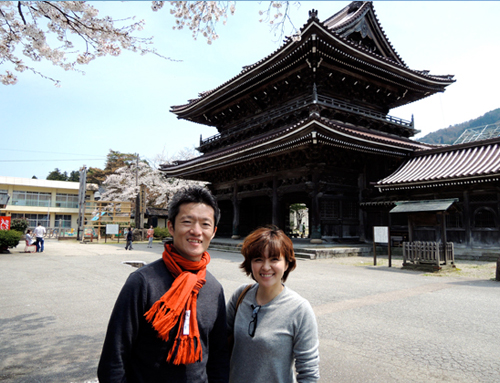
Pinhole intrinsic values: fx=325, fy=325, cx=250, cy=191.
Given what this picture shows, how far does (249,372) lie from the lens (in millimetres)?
1903

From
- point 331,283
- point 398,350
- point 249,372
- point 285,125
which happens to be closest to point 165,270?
point 249,372

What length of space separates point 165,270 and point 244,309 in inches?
22.9

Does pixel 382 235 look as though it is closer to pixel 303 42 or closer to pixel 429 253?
pixel 429 253

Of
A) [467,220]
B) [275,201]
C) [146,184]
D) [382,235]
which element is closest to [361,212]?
[275,201]

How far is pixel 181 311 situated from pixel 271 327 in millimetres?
548

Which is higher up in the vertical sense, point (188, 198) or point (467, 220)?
point (467, 220)

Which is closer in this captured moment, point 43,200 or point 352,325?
point 352,325

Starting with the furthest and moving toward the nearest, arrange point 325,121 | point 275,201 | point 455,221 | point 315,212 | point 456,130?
point 456,130 < point 275,201 < point 315,212 < point 455,221 < point 325,121

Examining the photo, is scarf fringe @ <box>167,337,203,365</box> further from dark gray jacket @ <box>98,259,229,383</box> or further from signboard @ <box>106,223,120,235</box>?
signboard @ <box>106,223,120,235</box>

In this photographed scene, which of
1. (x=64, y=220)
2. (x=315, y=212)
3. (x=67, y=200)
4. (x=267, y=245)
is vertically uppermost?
(x=67, y=200)

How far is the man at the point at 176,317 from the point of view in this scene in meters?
1.62

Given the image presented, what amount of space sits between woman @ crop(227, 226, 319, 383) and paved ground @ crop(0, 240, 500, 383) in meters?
1.59

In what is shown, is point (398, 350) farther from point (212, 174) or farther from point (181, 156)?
point (181, 156)

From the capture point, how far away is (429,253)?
10125 mm
